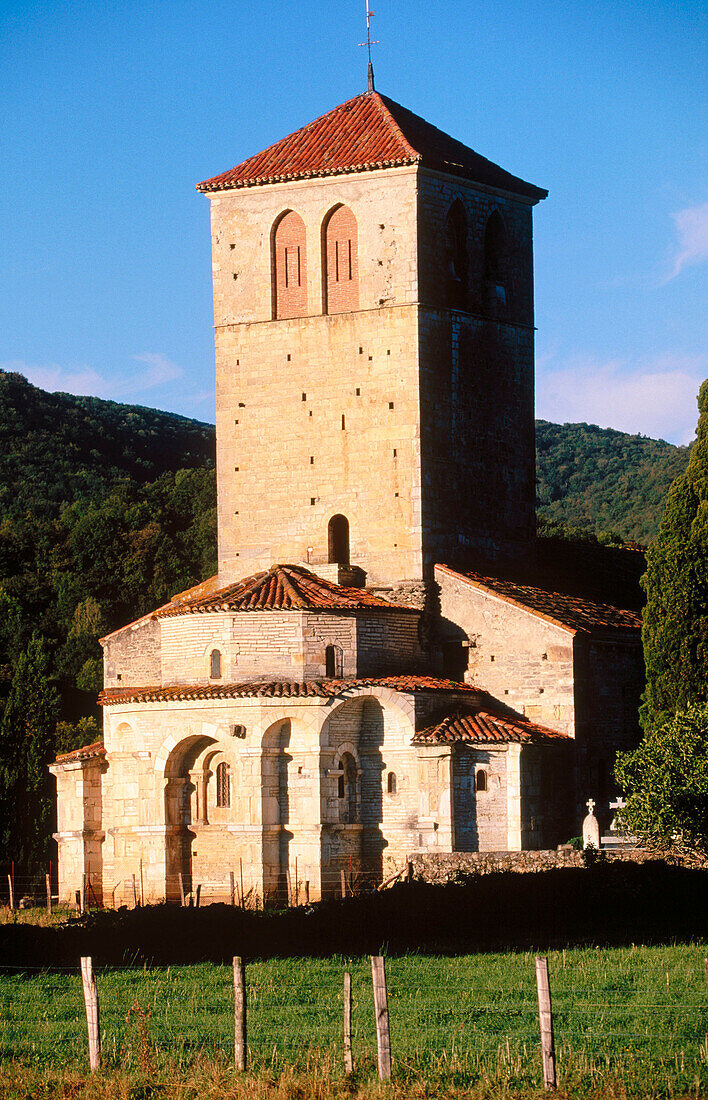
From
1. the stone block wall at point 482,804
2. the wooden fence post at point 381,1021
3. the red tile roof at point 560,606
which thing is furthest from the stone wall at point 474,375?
the wooden fence post at point 381,1021

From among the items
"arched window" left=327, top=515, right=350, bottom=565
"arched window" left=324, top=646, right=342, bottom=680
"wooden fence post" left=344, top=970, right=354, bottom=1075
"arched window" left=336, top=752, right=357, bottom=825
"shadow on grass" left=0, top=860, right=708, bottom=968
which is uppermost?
"arched window" left=327, top=515, right=350, bottom=565

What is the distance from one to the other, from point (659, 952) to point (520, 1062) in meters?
8.67

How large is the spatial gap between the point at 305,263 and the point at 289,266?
437 millimetres

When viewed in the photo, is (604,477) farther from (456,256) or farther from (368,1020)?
(368,1020)

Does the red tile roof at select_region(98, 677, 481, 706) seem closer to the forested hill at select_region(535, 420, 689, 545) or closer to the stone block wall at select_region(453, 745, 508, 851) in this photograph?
the stone block wall at select_region(453, 745, 508, 851)

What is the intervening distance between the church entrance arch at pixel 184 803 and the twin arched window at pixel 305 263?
400 inches

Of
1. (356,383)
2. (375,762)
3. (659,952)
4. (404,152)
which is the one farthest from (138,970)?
(404,152)

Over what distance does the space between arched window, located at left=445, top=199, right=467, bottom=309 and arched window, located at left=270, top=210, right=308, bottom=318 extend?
3.14 metres

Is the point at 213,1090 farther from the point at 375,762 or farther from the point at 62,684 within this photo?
the point at 62,684

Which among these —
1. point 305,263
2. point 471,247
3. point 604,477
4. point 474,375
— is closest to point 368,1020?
point 474,375

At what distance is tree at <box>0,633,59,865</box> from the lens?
156 feet

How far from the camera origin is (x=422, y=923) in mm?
28203

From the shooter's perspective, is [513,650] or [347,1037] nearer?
[347,1037]

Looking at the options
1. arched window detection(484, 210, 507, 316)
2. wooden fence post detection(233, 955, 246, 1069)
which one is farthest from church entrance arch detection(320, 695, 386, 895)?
wooden fence post detection(233, 955, 246, 1069)
